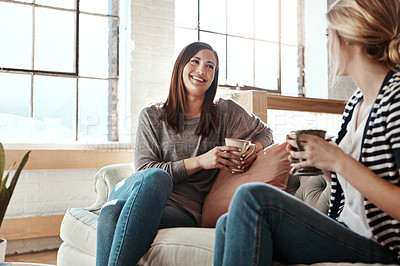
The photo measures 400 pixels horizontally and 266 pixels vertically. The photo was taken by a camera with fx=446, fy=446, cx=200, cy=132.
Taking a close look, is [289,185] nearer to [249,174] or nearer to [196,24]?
[249,174]

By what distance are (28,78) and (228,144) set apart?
223 centimetres

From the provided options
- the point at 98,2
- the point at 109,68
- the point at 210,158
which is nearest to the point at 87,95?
the point at 109,68

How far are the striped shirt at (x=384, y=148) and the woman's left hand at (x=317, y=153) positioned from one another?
10 cm

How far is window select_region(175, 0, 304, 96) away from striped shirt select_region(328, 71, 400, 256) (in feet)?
10.4

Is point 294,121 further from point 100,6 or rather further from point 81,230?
point 81,230

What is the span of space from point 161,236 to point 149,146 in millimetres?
544

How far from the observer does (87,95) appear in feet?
12.3

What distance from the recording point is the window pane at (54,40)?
3.55 metres

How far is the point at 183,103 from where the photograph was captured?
2287 millimetres

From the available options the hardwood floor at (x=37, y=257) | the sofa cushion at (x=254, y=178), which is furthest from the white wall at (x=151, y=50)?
the sofa cushion at (x=254, y=178)

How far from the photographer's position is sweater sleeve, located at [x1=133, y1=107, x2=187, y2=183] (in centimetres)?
210

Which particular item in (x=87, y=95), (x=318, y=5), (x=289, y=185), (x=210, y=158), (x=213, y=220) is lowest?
(x=213, y=220)

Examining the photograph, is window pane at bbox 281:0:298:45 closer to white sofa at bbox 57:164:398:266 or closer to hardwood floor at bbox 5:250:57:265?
white sofa at bbox 57:164:398:266

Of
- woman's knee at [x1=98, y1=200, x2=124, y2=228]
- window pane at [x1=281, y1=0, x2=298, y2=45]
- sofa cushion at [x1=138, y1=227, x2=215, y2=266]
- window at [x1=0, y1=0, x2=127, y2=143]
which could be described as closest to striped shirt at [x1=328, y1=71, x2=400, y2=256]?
sofa cushion at [x1=138, y1=227, x2=215, y2=266]
